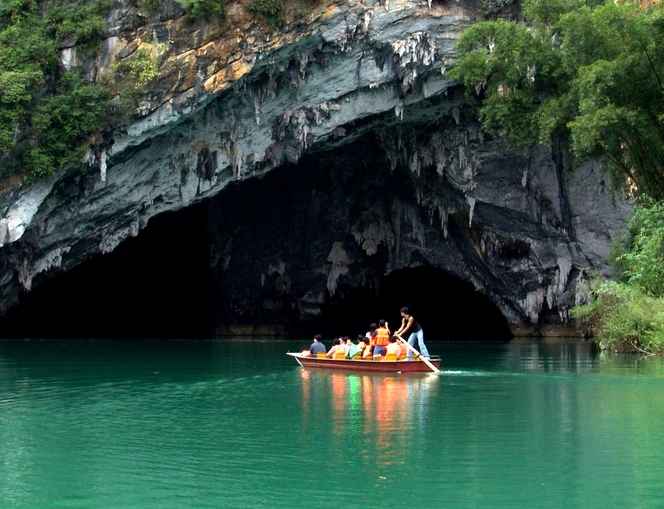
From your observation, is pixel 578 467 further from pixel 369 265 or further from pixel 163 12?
pixel 369 265

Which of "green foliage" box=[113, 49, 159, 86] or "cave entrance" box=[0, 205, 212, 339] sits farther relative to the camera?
"cave entrance" box=[0, 205, 212, 339]

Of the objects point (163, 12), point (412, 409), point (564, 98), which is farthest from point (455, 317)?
point (412, 409)

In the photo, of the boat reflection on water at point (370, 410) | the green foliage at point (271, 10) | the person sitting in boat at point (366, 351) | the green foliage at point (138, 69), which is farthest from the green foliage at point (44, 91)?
the boat reflection on water at point (370, 410)

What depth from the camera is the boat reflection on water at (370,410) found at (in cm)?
1069

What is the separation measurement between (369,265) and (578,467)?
31.5 metres

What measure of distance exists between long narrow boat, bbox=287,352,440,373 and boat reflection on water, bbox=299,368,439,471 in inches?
9.8

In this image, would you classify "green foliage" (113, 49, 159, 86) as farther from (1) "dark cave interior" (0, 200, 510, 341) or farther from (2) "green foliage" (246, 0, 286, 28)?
(1) "dark cave interior" (0, 200, 510, 341)

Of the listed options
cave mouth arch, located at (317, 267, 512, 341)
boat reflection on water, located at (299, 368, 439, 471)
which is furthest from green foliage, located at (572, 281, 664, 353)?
cave mouth arch, located at (317, 267, 512, 341)

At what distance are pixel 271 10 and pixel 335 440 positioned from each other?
18697 mm

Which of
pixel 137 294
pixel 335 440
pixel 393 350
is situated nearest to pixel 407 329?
pixel 393 350

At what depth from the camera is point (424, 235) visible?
37.6m

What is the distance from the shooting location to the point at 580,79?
2408cm

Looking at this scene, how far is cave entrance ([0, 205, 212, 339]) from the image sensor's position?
1591 inches

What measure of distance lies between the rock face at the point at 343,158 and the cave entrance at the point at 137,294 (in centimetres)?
532
